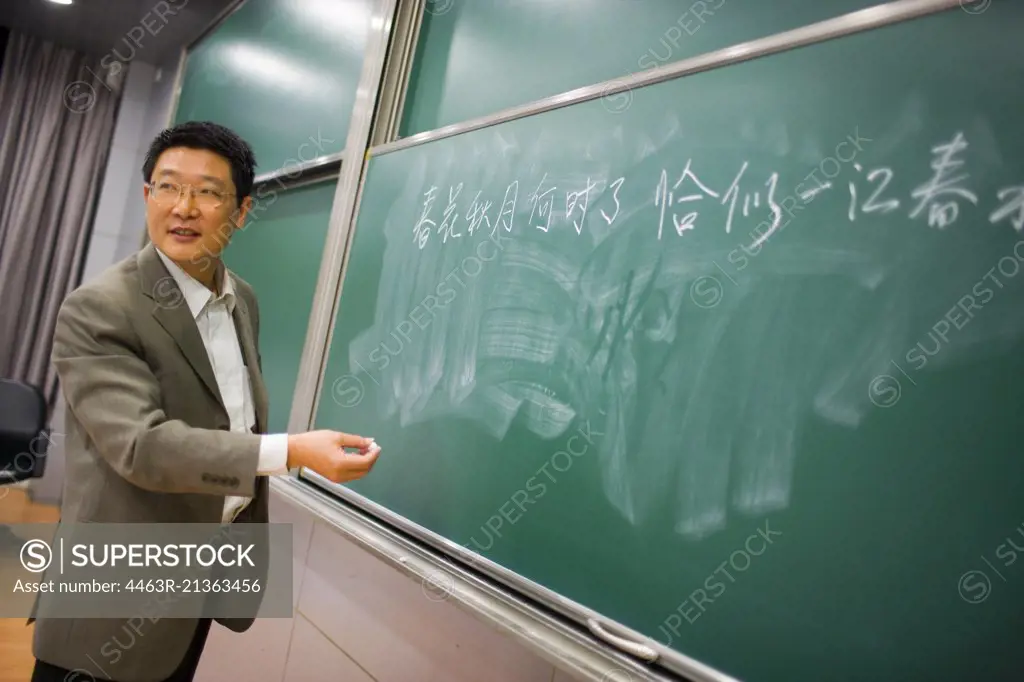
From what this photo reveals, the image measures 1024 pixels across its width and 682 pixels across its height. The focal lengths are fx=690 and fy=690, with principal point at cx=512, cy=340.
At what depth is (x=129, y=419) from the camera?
1.08 meters

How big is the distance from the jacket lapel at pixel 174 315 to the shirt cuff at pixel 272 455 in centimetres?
18

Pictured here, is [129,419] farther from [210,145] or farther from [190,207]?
[210,145]

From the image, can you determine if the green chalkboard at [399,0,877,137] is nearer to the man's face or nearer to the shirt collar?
the man's face

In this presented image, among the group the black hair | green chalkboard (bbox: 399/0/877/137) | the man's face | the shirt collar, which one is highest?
green chalkboard (bbox: 399/0/877/137)

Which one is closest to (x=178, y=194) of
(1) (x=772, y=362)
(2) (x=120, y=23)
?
(1) (x=772, y=362)

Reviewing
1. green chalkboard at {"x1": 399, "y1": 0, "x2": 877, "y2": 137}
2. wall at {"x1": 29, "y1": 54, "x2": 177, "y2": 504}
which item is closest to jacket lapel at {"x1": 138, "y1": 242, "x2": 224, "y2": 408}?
green chalkboard at {"x1": 399, "y1": 0, "x2": 877, "y2": 137}

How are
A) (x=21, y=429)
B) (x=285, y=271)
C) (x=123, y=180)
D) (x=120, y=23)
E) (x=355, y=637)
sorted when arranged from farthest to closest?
(x=123, y=180), (x=120, y=23), (x=21, y=429), (x=285, y=271), (x=355, y=637)

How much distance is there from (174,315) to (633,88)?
2.98ft

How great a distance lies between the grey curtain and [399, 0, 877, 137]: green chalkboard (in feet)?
11.8

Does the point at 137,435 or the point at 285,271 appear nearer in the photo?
the point at 137,435

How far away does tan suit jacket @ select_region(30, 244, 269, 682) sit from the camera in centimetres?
108

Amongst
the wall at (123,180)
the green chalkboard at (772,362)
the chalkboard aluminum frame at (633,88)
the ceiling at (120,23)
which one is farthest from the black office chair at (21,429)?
the green chalkboard at (772,362)

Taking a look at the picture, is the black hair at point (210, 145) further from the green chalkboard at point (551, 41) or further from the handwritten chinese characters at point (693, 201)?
the green chalkboard at point (551, 41)

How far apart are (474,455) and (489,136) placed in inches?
27.1
